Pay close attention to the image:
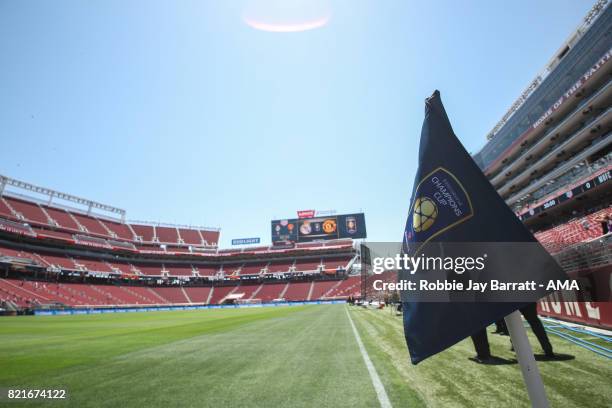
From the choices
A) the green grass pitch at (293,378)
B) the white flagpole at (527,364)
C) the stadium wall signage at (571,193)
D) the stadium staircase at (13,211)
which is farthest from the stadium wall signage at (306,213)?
the white flagpole at (527,364)

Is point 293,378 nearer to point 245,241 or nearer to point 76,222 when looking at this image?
point 76,222

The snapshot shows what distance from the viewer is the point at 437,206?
179 cm

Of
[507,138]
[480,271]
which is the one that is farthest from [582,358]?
[507,138]

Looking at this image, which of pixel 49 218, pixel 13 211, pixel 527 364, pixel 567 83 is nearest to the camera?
pixel 527 364

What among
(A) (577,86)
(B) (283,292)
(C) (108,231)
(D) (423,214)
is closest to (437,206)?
(D) (423,214)

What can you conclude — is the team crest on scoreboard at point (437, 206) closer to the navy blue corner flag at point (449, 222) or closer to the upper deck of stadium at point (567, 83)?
the navy blue corner flag at point (449, 222)

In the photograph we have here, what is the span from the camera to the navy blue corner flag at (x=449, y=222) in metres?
1.57

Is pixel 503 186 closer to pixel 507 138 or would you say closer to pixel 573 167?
pixel 507 138

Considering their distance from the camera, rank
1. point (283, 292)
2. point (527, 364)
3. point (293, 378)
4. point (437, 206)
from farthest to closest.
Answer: point (283, 292) → point (293, 378) → point (437, 206) → point (527, 364)

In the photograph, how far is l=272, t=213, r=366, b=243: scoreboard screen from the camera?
64.9m

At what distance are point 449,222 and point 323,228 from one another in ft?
212

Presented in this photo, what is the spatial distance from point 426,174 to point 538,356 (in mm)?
5384

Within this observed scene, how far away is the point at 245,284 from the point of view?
228 feet

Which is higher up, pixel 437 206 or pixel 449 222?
pixel 437 206
